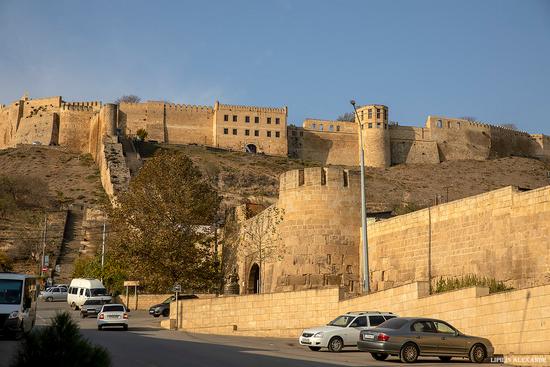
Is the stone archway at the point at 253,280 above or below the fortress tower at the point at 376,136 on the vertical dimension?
below

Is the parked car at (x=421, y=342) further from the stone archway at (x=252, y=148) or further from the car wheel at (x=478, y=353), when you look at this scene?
the stone archway at (x=252, y=148)

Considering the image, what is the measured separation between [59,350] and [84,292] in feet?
105

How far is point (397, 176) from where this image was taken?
103625 mm

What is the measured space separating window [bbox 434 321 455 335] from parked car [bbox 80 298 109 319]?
71.4 ft

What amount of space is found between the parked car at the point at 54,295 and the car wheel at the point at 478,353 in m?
34.9

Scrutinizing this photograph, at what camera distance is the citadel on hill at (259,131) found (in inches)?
4245

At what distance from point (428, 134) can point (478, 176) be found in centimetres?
1299

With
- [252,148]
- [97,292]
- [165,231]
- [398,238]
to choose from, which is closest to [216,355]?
[398,238]

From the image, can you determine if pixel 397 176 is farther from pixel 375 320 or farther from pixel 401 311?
pixel 375 320

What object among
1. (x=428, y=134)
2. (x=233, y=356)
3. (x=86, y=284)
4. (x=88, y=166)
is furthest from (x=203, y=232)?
(x=428, y=134)

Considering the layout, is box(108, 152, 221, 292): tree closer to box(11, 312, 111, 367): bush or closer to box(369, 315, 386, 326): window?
box(369, 315, 386, 326): window

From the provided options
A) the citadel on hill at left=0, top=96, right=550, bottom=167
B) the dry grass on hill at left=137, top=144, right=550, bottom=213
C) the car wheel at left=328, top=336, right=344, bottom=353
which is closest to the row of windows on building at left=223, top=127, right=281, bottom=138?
the citadel on hill at left=0, top=96, right=550, bottom=167

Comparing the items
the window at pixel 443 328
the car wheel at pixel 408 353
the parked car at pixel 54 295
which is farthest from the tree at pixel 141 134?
the car wheel at pixel 408 353

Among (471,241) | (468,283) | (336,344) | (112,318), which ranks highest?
(471,241)
